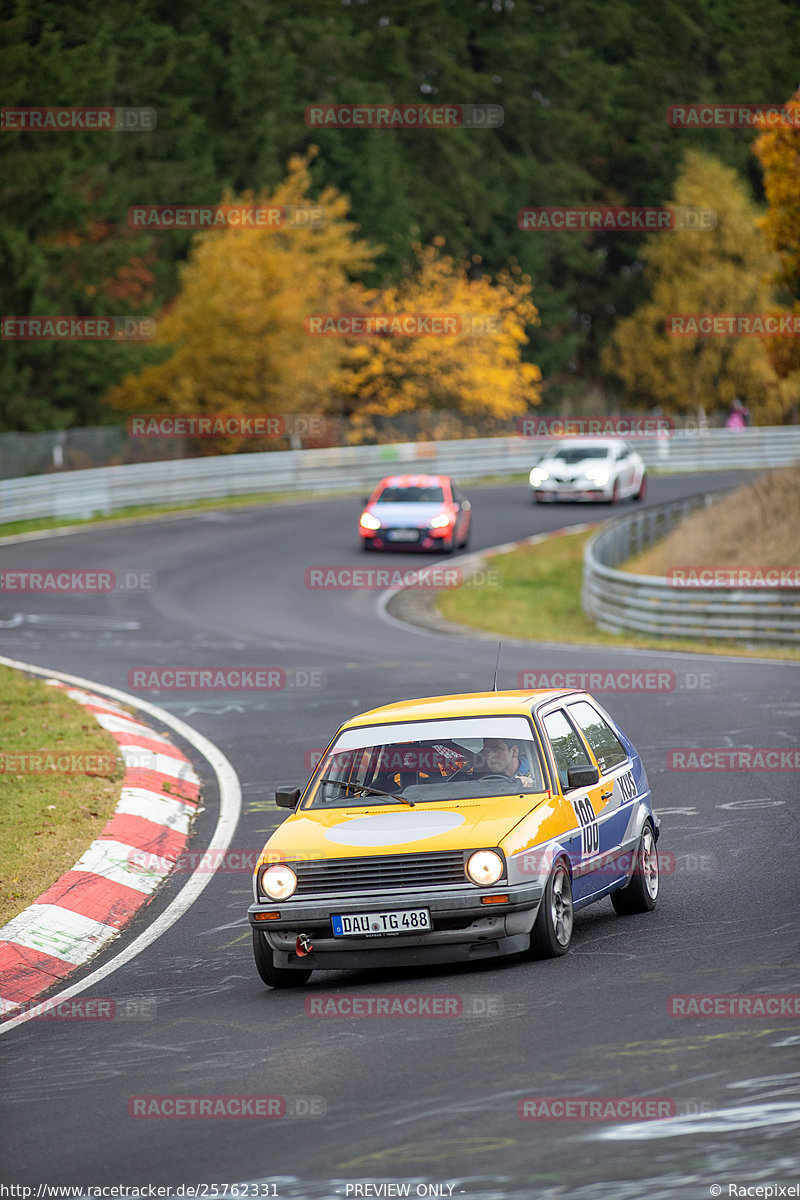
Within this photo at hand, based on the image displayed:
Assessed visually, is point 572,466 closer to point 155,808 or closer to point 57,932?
point 155,808

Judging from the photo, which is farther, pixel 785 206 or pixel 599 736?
pixel 785 206

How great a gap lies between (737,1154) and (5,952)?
17.0ft

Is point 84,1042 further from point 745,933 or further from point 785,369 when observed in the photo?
point 785,369

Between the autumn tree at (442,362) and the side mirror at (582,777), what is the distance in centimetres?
5207

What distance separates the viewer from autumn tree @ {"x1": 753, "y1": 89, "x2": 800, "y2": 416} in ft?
104

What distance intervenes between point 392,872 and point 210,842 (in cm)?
443

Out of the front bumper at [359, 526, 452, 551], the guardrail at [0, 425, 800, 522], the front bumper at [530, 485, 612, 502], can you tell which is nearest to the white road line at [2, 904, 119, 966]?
the front bumper at [359, 526, 452, 551]

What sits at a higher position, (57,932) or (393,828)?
(393,828)

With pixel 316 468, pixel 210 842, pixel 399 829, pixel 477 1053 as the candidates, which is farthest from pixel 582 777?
pixel 316 468

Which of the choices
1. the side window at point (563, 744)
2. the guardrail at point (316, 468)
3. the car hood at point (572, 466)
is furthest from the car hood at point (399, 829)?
the car hood at point (572, 466)

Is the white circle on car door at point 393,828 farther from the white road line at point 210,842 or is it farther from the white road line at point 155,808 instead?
the white road line at point 155,808

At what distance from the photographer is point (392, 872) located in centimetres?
843

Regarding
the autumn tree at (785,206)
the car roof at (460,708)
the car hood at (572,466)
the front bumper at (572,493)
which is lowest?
the front bumper at (572,493)

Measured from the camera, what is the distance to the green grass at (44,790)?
1127 cm
